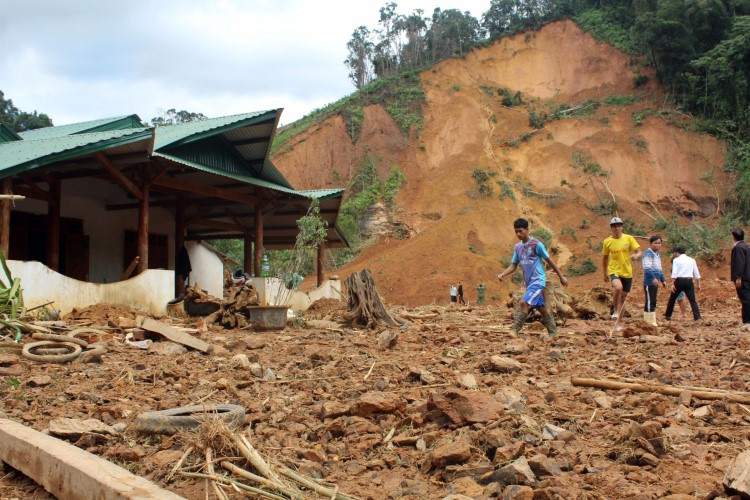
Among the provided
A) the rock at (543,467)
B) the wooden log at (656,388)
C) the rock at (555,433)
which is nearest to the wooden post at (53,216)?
the wooden log at (656,388)

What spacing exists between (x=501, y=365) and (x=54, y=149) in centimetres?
791

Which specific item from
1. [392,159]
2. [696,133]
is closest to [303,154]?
[392,159]

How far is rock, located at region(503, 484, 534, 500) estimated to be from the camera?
8.38 ft

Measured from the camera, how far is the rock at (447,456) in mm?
3016

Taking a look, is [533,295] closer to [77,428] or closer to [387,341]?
[387,341]

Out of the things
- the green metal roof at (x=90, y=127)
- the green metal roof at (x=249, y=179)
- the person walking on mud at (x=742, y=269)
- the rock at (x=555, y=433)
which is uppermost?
the green metal roof at (x=90, y=127)

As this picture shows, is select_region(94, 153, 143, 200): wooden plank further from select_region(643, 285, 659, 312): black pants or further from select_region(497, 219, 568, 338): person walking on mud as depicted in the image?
select_region(643, 285, 659, 312): black pants

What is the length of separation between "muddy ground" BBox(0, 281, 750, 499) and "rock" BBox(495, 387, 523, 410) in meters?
0.02

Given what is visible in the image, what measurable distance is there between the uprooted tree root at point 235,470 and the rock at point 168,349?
3.81 meters

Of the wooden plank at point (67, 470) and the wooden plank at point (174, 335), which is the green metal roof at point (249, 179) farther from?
the wooden plank at point (67, 470)

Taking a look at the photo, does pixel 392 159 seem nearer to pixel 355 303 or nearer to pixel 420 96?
pixel 420 96

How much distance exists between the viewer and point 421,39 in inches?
2108

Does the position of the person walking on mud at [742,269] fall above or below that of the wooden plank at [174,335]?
above

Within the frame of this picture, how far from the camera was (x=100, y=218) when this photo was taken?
14.0 metres
